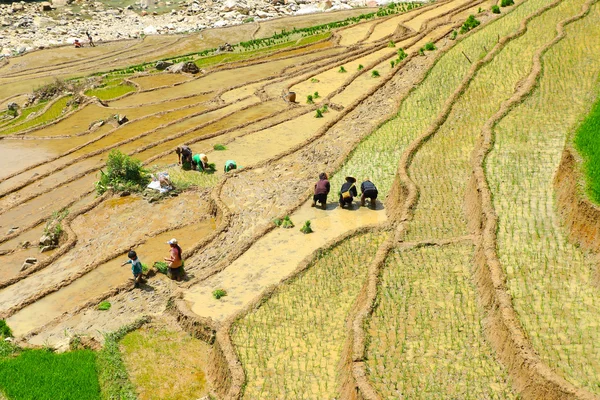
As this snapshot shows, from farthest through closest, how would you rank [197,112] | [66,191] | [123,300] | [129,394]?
[197,112] → [66,191] → [123,300] → [129,394]

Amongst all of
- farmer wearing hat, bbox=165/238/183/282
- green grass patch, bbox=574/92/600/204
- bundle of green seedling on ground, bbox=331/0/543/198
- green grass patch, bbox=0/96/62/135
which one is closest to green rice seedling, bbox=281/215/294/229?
bundle of green seedling on ground, bbox=331/0/543/198

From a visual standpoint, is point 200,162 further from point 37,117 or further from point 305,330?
point 37,117

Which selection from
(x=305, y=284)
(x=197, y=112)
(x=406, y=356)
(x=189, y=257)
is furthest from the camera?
(x=197, y=112)

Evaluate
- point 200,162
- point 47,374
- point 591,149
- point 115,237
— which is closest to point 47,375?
point 47,374

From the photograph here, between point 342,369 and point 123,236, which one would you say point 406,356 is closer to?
point 342,369

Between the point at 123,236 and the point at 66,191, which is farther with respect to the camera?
the point at 66,191

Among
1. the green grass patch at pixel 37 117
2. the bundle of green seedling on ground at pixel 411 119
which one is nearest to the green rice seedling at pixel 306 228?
the bundle of green seedling on ground at pixel 411 119

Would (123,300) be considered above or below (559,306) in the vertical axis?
below

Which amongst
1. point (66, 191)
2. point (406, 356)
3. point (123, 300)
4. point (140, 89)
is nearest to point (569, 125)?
point (406, 356)
